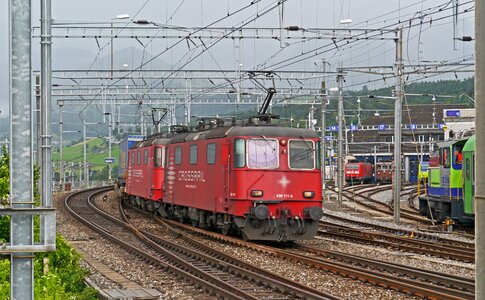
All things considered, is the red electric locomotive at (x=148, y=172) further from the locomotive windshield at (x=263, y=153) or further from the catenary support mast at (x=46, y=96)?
the catenary support mast at (x=46, y=96)

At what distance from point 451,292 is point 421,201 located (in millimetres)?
18390

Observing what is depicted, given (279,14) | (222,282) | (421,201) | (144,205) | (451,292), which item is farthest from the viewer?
(144,205)

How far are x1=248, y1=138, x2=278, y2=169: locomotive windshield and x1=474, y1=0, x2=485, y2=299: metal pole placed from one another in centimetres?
1452

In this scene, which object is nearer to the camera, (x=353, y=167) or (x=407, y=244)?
(x=407, y=244)

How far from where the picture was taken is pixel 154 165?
3072 cm

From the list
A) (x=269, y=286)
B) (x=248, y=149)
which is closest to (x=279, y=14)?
(x=248, y=149)

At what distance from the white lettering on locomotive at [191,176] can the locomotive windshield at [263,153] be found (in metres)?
3.13

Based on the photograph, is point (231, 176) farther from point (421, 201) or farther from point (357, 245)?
point (421, 201)

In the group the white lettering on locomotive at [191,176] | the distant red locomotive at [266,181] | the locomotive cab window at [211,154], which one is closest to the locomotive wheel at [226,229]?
the distant red locomotive at [266,181]

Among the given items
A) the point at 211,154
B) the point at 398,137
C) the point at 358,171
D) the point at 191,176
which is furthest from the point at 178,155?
the point at 358,171

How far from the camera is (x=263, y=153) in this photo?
19797mm

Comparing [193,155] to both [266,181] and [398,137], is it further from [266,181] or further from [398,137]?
[398,137]

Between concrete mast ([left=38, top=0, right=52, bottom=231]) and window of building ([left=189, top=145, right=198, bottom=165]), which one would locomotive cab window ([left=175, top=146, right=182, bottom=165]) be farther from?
concrete mast ([left=38, top=0, right=52, bottom=231])

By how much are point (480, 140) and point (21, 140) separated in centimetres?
321
